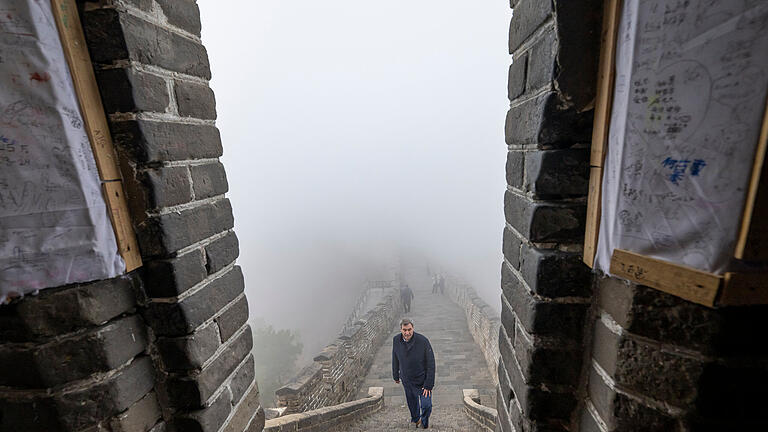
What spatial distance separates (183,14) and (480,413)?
472 cm

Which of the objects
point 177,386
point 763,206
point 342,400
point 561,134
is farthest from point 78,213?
point 342,400

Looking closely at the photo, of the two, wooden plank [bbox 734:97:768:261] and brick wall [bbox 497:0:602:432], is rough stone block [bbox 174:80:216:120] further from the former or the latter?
wooden plank [bbox 734:97:768:261]

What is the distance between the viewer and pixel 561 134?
2.91 feet

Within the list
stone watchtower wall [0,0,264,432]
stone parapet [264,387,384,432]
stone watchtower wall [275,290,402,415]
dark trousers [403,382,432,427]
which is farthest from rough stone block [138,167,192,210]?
stone watchtower wall [275,290,402,415]

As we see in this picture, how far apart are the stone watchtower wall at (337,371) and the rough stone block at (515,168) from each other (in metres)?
4.26

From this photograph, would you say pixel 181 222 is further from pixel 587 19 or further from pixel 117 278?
pixel 587 19

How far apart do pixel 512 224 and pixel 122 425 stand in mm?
1459

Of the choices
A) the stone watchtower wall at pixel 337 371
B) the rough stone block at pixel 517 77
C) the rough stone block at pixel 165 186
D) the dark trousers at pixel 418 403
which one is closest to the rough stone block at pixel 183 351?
the rough stone block at pixel 165 186

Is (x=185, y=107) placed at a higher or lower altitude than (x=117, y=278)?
higher

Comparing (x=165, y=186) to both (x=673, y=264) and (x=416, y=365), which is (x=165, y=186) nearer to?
(x=673, y=264)

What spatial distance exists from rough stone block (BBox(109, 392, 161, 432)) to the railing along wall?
467 centimetres

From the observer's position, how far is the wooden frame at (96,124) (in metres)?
0.80

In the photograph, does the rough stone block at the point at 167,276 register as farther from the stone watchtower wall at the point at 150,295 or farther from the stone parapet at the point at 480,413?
the stone parapet at the point at 480,413

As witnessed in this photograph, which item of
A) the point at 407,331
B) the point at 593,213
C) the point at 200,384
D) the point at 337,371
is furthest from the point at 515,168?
the point at 337,371
